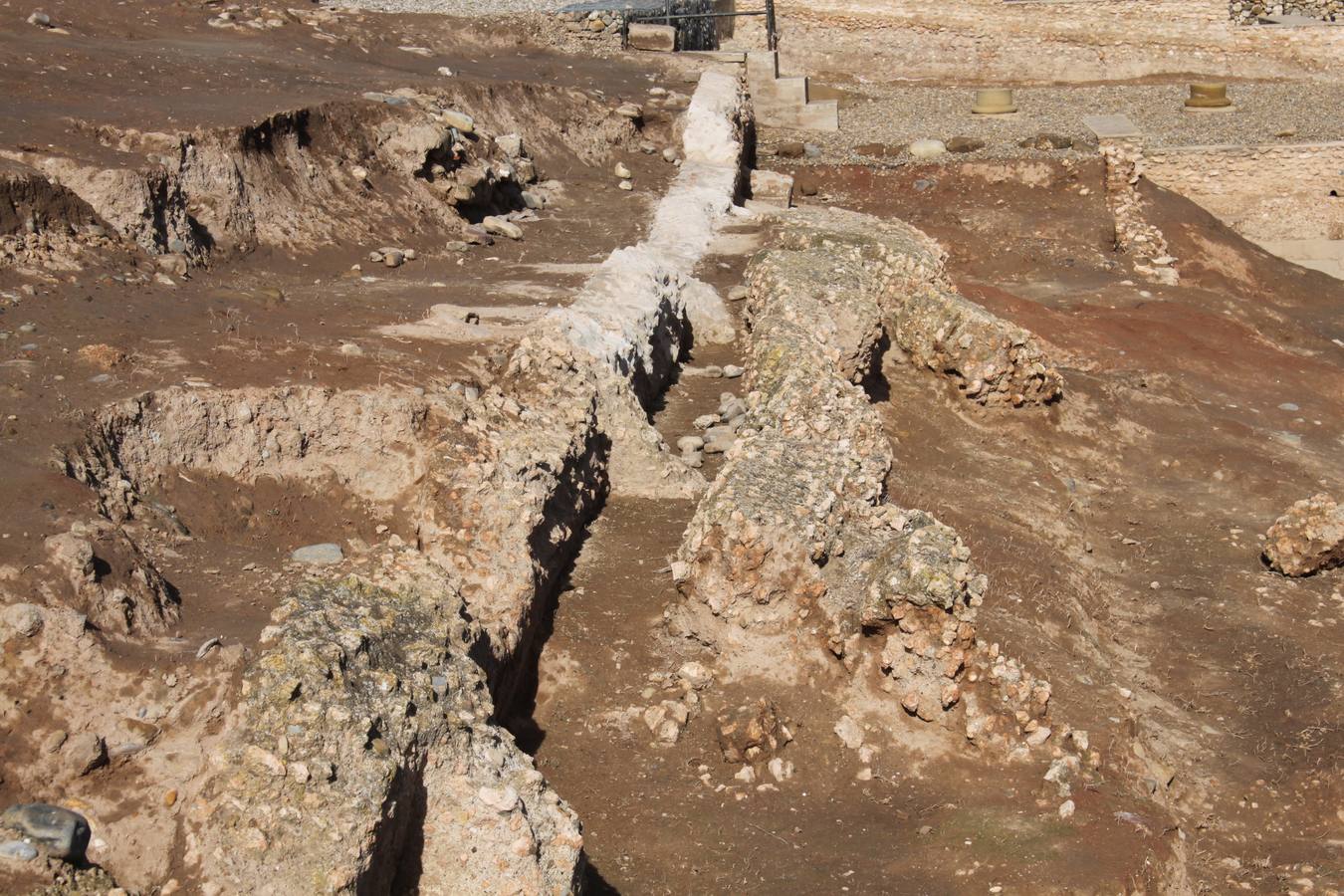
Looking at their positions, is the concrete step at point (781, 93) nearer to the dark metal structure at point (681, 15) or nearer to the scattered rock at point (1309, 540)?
the dark metal structure at point (681, 15)

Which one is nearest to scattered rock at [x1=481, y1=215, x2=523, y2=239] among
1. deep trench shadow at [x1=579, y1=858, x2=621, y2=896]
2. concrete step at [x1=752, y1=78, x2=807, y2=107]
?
deep trench shadow at [x1=579, y1=858, x2=621, y2=896]

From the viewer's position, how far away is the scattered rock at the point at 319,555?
5.27 metres

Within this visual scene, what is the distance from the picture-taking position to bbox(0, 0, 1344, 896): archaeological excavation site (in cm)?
409

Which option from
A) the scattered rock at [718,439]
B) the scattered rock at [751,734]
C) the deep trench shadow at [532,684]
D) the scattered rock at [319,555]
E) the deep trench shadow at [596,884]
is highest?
the scattered rock at [319,555]

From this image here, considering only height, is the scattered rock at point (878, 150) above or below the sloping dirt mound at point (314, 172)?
below

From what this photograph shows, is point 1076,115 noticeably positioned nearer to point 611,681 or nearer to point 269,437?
point 611,681

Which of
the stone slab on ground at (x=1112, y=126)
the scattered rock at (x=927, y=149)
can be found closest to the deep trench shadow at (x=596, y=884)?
the scattered rock at (x=927, y=149)

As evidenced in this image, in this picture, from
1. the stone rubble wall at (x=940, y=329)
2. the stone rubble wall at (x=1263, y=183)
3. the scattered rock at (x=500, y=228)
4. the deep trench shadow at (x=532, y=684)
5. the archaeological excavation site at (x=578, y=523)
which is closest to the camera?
the archaeological excavation site at (x=578, y=523)

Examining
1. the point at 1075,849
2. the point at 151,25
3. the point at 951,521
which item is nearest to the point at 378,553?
the point at 1075,849

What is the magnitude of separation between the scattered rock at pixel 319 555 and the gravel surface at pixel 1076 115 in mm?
12532

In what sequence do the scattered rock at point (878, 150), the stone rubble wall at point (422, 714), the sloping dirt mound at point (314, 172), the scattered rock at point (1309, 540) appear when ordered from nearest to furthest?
1. the stone rubble wall at point (422, 714)
2. the sloping dirt mound at point (314, 172)
3. the scattered rock at point (1309, 540)
4. the scattered rock at point (878, 150)

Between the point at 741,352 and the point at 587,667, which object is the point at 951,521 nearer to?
the point at 741,352

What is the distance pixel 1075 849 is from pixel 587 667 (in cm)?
217

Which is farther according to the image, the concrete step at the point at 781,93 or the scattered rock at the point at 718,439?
the concrete step at the point at 781,93
